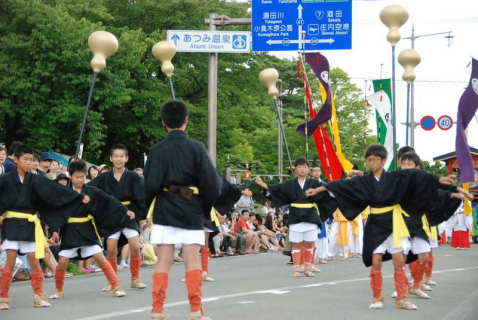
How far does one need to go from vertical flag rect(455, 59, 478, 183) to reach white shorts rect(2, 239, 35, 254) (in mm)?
5596

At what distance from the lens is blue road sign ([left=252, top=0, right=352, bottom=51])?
19.8 meters

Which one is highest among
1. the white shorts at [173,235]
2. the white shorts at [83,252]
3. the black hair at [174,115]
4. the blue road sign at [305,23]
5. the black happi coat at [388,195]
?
the blue road sign at [305,23]

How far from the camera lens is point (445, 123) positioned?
1375 inches

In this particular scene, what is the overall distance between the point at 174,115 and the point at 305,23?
1328 cm

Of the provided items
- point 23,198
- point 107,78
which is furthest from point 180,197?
point 107,78

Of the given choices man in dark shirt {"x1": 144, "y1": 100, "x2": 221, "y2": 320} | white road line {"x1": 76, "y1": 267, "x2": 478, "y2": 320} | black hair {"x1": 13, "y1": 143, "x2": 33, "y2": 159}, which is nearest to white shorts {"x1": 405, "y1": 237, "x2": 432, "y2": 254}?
white road line {"x1": 76, "y1": 267, "x2": 478, "y2": 320}

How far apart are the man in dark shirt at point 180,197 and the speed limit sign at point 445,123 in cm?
2890

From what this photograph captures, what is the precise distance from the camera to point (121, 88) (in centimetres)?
2752

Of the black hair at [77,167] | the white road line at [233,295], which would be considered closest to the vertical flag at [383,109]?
the white road line at [233,295]

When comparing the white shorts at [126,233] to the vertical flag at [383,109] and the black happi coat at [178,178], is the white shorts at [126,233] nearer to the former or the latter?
the black happi coat at [178,178]

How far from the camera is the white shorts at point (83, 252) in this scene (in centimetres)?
931

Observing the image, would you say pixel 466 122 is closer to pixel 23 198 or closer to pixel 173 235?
pixel 173 235

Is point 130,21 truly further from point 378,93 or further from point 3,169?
point 3,169

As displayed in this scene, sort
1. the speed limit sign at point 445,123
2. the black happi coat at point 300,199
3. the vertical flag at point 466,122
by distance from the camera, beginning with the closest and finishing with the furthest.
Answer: the vertical flag at point 466,122 → the black happi coat at point 300,199 → the speed limit sign at point 445,123
